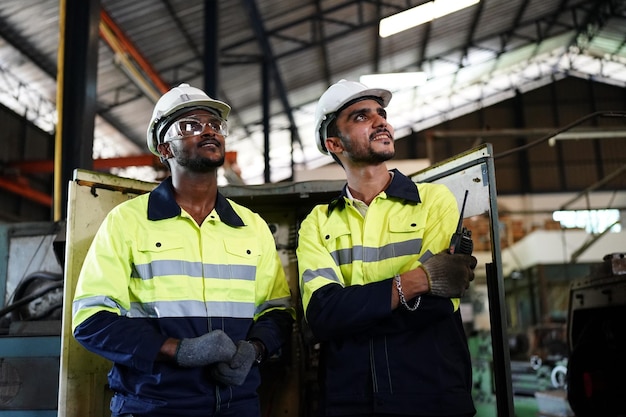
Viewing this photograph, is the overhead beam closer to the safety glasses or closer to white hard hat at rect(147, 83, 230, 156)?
white hard hat at rect(147, 83, 230, 156)

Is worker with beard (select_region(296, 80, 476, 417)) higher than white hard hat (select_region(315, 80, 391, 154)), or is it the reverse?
white hard hat (select_region(315, 80, 391, 154))

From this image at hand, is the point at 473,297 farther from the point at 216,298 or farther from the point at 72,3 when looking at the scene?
the point at 216,298

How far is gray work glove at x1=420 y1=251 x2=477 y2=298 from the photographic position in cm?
193

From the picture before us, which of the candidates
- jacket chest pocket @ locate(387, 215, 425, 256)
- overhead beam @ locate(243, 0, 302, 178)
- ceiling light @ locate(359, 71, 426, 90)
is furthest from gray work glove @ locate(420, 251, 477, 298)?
overhead beam @ locate(243, 0, 302, 178)

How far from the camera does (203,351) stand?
193 centimetres

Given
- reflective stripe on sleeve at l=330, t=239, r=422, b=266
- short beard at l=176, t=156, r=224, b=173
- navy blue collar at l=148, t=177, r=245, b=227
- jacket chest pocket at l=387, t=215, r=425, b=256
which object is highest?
short beard at l=176, t=156, r=224, b=173

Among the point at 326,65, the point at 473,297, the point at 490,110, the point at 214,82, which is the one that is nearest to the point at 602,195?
the point at 490,110

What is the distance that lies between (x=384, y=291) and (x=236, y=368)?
1.79 ft

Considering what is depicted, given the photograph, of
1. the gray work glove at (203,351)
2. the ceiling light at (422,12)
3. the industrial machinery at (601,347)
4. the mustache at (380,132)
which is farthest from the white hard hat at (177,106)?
the ceiling light at (422,12)

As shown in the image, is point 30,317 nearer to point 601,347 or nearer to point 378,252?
point 378,252

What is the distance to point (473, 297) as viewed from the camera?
1197cm

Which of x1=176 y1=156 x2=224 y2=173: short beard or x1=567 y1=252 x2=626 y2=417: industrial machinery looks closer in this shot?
x1=176 y1=156 x2=224 y2=173: short beard

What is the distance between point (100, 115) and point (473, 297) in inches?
318

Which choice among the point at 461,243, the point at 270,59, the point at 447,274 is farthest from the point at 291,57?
the point at 447,274
